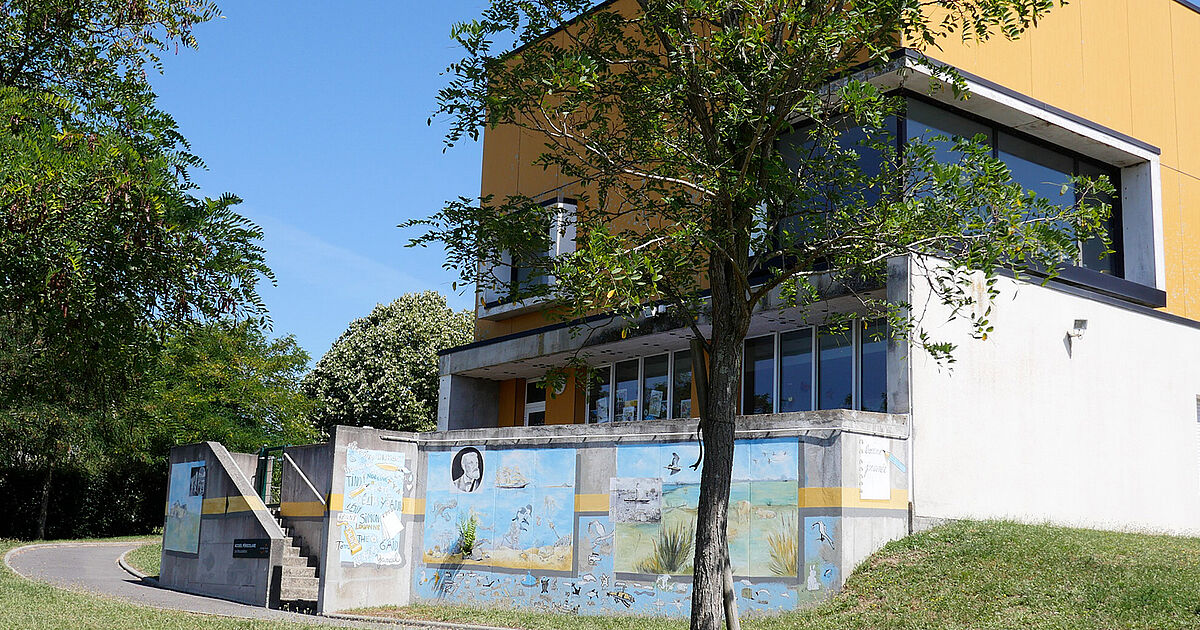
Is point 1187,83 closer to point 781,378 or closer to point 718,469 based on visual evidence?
point 781,378

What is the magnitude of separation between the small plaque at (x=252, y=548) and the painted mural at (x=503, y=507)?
2664 millimetres

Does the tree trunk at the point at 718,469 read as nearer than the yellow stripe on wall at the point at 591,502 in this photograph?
Yes

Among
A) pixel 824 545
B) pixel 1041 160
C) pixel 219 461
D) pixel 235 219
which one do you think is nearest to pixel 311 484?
pixel 219 461

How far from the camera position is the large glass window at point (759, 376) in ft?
60.1

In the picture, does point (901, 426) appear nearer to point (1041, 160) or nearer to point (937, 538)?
point (937, 538)

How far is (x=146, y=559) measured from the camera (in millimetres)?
26516

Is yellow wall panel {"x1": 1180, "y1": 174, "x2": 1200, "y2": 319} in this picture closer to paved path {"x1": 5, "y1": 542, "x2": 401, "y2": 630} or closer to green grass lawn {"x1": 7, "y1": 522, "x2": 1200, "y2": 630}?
green grass lawn {"x1": 7, "y1": 522, "x2": 1200, "y2": 630}

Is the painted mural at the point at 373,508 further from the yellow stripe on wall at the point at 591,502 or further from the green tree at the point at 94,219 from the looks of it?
the green tree at the point at 94,219

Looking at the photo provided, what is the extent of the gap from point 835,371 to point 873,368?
2.62 feet

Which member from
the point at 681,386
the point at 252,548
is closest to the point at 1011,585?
the point at 681,386

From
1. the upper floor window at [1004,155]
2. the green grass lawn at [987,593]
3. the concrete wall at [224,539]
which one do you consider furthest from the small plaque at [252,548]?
the upper floor window at [1004,155]

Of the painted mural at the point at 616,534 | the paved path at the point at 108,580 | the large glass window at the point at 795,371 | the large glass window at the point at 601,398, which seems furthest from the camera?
the large glass window at the point at 601,398

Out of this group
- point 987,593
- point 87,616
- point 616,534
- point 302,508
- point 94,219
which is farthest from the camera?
point 302,508

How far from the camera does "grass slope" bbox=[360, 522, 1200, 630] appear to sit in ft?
37.5
